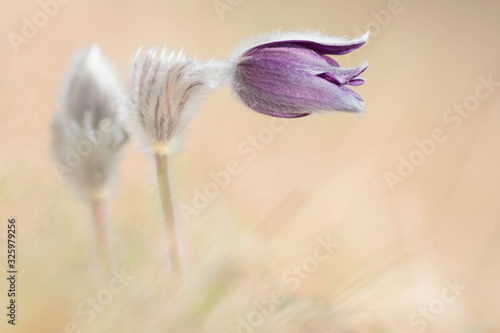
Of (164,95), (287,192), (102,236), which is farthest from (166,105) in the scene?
(287,192)

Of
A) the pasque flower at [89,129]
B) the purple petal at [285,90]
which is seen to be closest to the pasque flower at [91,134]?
the pasque flower at [89,129]

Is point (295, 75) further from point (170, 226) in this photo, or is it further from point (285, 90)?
point (170, 226)

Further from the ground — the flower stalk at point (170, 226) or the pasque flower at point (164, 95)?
the pasque flower at point (164, 95)

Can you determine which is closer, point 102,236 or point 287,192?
point 102,236

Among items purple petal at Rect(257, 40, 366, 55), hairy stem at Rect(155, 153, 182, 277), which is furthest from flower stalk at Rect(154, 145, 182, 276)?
purple petal at Rect(257, 40, 366, 55)

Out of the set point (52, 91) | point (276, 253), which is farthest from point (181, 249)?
point (52, 91)

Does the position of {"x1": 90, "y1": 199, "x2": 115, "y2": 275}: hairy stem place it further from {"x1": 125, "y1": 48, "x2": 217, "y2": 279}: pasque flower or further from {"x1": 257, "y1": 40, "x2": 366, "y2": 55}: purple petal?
{"x1": 257, "y1": 40, "x2": 366, "y2": 55}: purple petal

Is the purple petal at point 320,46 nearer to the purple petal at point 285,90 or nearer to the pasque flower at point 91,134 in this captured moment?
the purple petal at point 285,90
